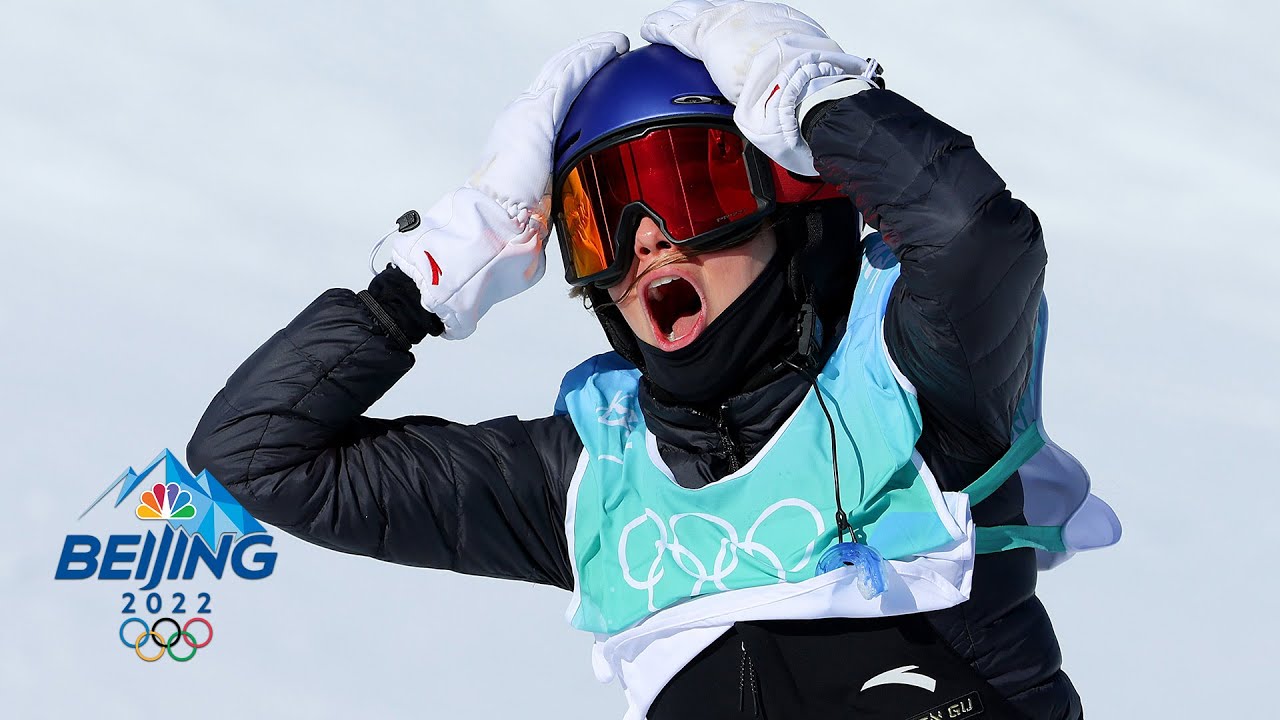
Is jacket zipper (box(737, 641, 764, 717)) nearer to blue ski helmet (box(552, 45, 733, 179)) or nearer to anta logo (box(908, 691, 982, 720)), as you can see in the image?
anta logo (box(908, 691, 982, 720))

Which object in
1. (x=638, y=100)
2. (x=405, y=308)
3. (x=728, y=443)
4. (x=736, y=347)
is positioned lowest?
(x=728, y=443)

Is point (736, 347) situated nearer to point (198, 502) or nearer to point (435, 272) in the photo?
point (435, 272)

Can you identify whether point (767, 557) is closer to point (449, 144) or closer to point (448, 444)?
point (448, 444)

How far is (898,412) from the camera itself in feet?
7.21

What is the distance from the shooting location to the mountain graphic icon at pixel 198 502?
264 cm

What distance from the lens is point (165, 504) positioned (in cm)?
302

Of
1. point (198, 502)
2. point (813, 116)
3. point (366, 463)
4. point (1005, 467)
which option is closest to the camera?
point (813, 116)

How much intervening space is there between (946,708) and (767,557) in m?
0.34

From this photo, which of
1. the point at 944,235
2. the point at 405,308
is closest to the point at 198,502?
the point at 405,308

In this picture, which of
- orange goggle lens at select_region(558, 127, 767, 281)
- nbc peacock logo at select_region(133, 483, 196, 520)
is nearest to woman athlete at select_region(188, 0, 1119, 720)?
orange goggle lens at select_region(558, 127, 767, 281)

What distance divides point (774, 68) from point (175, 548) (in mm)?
1629

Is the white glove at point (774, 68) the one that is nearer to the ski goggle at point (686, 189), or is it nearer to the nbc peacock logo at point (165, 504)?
the ski goggle at point (686, 189)

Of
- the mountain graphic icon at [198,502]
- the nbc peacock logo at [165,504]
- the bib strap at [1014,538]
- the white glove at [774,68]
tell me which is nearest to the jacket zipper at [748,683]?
the bib strap at [1014,538]

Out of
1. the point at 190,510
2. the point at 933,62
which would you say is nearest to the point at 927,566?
the point at 190,510
